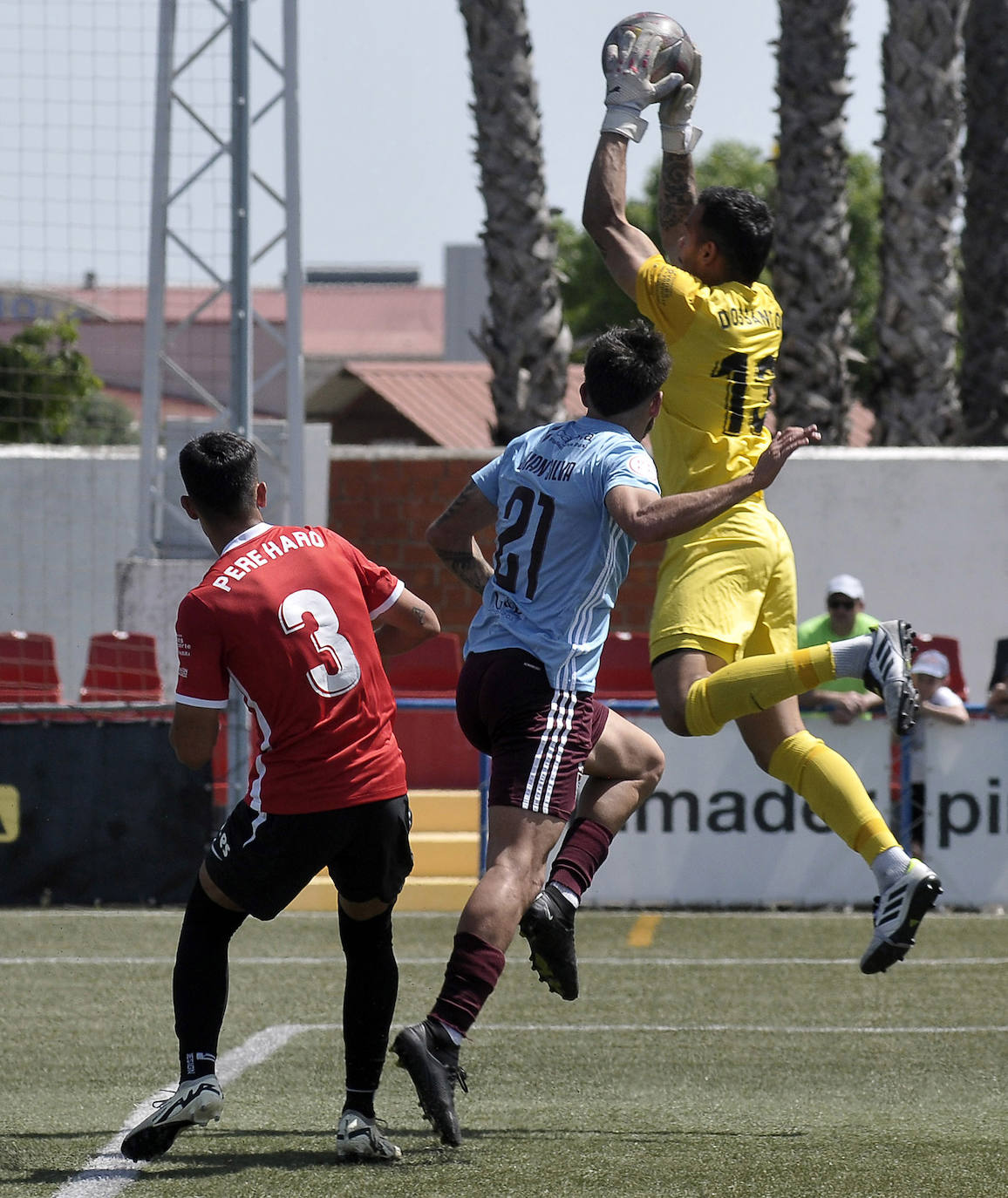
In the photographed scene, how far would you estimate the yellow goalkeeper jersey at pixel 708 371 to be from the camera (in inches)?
228

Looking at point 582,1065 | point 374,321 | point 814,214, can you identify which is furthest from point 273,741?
point 374,321

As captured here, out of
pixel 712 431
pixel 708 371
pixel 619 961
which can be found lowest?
pixel 619 961

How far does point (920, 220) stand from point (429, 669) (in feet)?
Answer: 23.8

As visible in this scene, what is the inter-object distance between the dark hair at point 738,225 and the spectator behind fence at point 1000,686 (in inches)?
217

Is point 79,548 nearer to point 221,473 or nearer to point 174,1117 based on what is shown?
point 221,473

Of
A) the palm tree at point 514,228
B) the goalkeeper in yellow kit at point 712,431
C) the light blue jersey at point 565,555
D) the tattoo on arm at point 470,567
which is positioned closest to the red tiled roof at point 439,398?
the palm tree at point 514,228

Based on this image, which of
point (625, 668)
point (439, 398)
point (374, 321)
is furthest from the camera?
point (374, 321)

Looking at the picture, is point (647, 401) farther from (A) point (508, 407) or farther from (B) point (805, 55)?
(B) point (805, 55)

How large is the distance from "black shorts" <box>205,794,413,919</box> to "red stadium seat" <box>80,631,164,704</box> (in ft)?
24.1

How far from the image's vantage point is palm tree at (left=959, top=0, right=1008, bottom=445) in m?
18.0

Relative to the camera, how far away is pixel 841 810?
5613 millimetres

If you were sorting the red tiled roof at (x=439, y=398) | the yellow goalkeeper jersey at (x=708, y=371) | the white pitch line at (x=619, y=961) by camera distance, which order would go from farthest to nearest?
the red tiled roof at (x=439, y=398) → the white pitch line at (x=619, y=961) → the yellow goalkeeper jersey at (x=708, y=371)

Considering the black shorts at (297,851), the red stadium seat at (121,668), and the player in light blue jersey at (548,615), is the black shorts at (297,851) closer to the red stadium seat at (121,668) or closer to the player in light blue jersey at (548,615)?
the player in light blue jersey at (548,615)

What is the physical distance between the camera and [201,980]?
4875mm
